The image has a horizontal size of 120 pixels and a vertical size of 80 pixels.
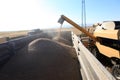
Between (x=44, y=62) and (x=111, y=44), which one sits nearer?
(x=44, y=62)

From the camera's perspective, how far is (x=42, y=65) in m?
9.74

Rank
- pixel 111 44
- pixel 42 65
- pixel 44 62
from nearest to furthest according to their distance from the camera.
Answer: pixel 42 65
pixel 44 62
pixel 111 44

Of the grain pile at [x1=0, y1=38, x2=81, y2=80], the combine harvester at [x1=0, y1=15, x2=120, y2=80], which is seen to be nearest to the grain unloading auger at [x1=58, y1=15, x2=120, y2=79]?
the combine harvester at [x1=0, y1=15, x2=120, y2=80]

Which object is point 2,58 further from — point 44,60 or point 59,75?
point 59,75

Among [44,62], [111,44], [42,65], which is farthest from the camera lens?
[111,44]

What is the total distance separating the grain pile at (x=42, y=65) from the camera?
341 inches

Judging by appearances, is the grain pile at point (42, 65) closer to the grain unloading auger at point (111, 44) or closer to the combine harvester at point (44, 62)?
the combine harvester at point (44, 62)

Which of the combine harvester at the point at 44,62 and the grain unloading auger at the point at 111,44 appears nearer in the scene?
the combine harvester at the point at 44,62

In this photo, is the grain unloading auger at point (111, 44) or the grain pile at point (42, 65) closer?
the grain pile at point (42, 65)

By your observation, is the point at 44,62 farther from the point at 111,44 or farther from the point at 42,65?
the point at 111,44

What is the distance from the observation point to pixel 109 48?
11312mm

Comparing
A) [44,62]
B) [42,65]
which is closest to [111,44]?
[44,62]

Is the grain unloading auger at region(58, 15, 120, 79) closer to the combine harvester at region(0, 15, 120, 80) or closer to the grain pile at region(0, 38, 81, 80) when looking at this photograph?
the combine harvester at region(0, 15, 120, 80)

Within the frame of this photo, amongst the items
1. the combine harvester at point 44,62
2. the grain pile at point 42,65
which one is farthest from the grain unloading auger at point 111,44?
the grain pile at point 42,65
